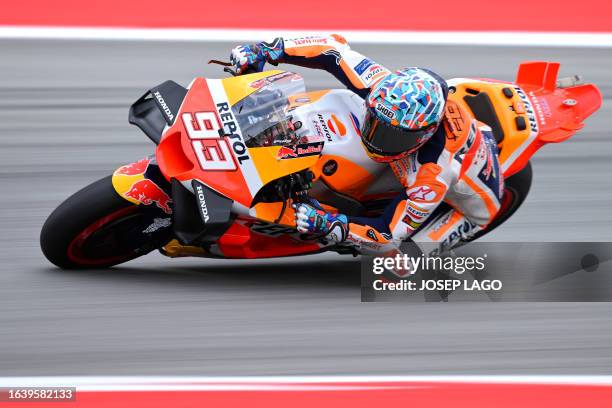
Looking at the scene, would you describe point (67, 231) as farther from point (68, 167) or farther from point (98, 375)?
point (68, 167)

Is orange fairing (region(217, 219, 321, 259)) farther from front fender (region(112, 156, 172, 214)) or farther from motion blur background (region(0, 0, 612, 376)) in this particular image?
front fender (region(112, 156, 172, 214))

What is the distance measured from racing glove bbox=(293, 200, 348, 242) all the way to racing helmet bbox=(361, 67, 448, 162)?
0.38 metres

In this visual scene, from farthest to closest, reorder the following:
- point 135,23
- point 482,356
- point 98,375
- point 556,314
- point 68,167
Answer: point 135,23 → point 68,167 → point 556,314 → point 482,356 → point 98,375

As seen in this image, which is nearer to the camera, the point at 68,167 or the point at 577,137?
the point at 68,167

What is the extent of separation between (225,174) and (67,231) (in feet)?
3.24

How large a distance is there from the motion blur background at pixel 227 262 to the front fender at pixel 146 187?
0.57 m

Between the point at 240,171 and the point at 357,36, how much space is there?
4386mm

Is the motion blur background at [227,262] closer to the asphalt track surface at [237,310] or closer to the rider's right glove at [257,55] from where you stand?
the asphalt track surface at [237,310]

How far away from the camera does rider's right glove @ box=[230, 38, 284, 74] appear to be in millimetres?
6023

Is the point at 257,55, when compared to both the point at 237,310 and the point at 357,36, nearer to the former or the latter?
the point at 237,310

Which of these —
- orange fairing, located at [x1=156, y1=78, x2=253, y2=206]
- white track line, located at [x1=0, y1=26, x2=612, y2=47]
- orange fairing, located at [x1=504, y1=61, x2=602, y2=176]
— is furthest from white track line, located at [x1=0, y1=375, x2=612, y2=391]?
white track line, located at [x1=0, y1=26, x2=612, y2=47]

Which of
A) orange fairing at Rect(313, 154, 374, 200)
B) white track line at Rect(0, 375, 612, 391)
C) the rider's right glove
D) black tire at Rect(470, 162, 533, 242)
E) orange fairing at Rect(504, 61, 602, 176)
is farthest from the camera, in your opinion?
black tire at Rect(470, 162, 533, 242)

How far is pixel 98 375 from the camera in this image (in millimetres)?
5254

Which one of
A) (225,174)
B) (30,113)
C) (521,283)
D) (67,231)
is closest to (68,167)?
(30,113)
